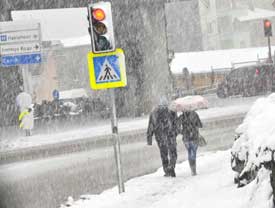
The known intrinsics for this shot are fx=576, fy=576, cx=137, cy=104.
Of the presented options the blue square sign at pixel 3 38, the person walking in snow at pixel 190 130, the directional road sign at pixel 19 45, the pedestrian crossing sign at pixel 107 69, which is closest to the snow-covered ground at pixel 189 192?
the person walking in snow at pixel 190 130

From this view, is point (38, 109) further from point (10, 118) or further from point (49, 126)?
point (49, 126)

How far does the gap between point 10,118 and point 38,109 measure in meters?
2.46

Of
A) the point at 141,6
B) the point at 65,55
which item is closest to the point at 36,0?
the point at 141,6

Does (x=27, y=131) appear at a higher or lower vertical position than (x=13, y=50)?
lower

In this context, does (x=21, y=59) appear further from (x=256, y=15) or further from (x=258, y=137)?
(x=256, y=15)

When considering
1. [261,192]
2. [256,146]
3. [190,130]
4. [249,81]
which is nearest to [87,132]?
[190,130]

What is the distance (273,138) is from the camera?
17.2ft

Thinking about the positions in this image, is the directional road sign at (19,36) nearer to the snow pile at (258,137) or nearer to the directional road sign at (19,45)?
the directional road sign at (19,45)

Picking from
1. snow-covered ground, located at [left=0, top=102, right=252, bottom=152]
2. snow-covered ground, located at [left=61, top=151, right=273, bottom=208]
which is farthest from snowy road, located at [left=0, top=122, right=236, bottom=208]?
snow-covered ground, located at [left=0, top=102, right=252, bottom=152]

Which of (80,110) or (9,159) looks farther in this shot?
(80,110)

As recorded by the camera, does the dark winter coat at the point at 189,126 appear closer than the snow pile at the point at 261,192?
No

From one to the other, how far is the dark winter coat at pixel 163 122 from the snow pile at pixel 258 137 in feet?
12.0

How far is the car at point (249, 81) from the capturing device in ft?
98.5

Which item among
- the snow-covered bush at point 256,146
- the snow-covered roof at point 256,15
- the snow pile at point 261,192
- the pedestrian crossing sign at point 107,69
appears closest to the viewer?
the snow pile at point 261,192
